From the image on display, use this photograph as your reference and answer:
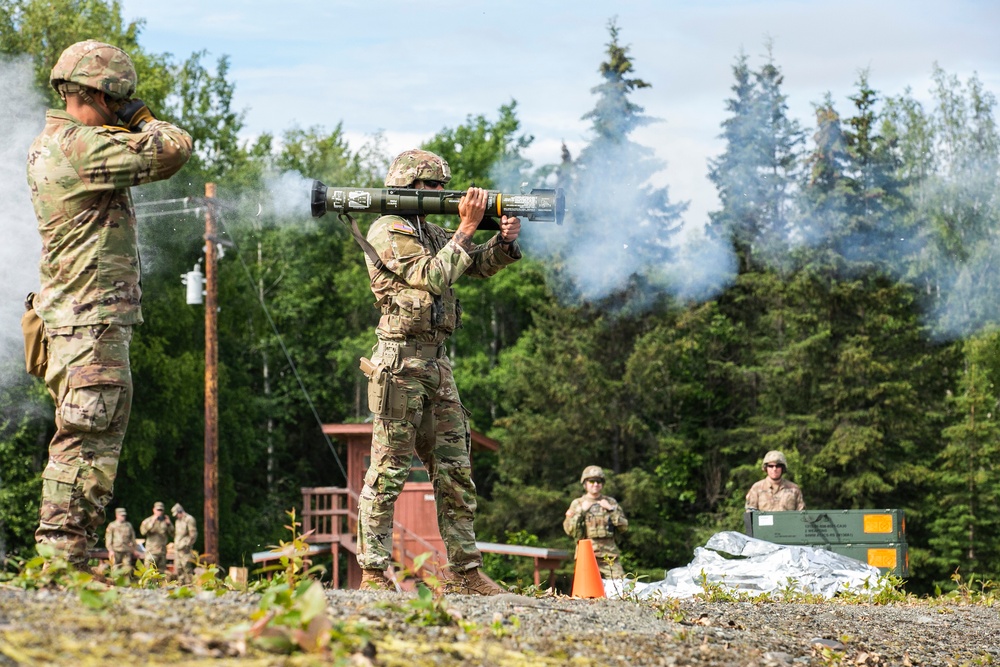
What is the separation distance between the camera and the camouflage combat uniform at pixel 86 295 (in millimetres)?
6043

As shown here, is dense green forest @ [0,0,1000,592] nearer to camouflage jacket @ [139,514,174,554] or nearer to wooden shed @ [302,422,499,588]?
wooden shed @ [302,422,499,588]

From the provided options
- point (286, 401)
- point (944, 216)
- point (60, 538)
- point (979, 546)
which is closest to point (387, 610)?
point (60, 538)

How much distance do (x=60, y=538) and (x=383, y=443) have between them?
7.34 ft

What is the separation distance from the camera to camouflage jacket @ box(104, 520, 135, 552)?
81.0ft

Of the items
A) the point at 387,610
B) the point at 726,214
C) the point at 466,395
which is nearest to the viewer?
the point at 387,610

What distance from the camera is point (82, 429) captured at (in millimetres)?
6039

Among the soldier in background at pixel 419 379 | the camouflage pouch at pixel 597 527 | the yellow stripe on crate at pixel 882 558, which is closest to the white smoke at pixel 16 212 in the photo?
the camouflage pouch at pixel 597 527

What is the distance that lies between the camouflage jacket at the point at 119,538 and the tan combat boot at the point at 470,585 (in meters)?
18.3

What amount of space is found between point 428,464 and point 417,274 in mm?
1236

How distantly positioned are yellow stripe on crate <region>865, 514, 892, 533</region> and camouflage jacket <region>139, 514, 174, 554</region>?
53.6ft

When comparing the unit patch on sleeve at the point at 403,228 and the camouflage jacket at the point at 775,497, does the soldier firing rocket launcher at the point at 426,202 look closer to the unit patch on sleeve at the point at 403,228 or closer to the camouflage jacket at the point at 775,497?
the unit patch on sleeve at the point at 403,228

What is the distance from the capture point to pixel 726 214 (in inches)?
1296

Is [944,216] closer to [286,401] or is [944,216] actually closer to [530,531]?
[530,531]

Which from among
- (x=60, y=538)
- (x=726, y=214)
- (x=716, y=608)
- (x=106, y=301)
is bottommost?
(x=716, y=608)
